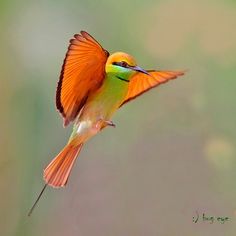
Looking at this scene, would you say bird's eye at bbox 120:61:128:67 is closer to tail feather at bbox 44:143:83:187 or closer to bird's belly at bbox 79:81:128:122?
bird's belly at bbox 79:81:128:122

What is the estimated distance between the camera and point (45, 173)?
114cm

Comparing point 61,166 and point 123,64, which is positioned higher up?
point 123,64

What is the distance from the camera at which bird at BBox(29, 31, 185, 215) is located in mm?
1127

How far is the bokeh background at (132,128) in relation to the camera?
1092 millimetres

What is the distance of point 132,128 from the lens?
1.13 metres

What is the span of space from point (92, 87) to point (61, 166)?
21cm

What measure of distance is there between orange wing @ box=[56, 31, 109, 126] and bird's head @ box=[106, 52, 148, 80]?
2 cm

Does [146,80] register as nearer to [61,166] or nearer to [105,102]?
[105,102]

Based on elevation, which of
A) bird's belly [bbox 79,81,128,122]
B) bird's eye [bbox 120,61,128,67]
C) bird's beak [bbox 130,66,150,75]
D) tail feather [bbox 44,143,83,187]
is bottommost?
Result: tail feather [bbox 44,143,83,187]

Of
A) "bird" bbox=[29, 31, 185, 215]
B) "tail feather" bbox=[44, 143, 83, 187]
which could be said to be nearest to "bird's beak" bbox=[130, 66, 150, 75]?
"bird" bbox=[29, 31, 185, 215]

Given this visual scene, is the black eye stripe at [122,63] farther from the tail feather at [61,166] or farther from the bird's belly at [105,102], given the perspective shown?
the tail feather at [61,166]

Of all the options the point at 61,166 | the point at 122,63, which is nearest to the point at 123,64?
the point at 122,63

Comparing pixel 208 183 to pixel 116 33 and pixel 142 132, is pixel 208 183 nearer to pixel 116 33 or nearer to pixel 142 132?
pixel 142 132

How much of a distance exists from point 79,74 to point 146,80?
16 cm
